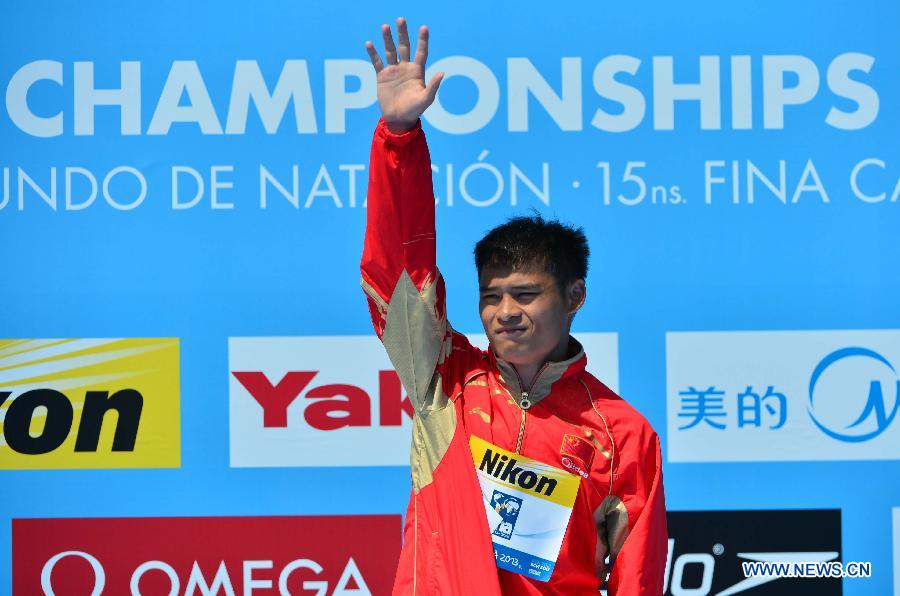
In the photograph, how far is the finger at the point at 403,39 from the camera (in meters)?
1.67

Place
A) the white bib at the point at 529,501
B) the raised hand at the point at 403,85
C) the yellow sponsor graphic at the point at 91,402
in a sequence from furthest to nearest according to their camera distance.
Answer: the yellow sponsor graphic at the point at 91,402 → the white bib at the point at 529,501 → the raised hand at the point at 403,85

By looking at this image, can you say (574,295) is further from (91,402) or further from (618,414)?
(91,402)

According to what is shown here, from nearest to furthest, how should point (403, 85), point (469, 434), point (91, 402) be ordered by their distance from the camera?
point (403, 85) → point (469, 434) → point (91, 402)

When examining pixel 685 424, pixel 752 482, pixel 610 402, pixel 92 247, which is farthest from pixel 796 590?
pixel 92 247

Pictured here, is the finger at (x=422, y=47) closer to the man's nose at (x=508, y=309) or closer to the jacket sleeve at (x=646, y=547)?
the man's nose at (x=508, y=309)

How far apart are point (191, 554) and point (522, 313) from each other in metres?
1.29

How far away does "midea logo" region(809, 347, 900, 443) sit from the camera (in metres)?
2.61

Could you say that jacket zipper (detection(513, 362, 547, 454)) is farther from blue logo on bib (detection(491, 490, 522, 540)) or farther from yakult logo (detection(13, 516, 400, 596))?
yakult logo (detection(13, 516, 400, 596))

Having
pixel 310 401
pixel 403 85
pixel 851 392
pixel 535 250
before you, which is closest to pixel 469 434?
pixel 535 250

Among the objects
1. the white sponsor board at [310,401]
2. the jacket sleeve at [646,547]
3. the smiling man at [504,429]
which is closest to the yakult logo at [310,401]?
the white sponsor board at [310,401]

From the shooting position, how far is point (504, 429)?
5.81 feet

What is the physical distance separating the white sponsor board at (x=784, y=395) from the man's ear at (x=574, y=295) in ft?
2.74

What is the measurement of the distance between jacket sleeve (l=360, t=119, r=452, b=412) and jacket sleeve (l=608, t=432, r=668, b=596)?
1.19 feet

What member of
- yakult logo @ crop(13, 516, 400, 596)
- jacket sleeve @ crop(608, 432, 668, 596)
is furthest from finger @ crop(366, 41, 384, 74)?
yakult logo @ crop(13, 516, 400, 596)
